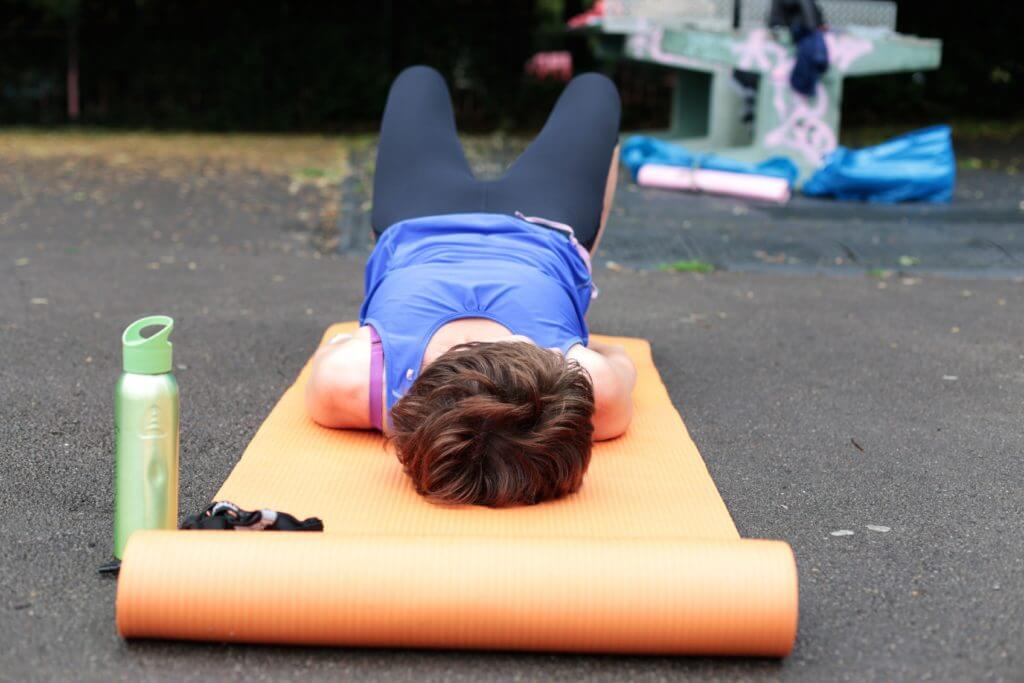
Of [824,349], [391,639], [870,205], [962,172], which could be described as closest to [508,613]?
[391,639]

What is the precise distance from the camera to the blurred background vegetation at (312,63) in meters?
16.3

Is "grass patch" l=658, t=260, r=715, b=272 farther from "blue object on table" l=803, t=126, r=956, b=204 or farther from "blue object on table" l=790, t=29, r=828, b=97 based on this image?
"blue object on table" l=790, t=29, r=828, b=97

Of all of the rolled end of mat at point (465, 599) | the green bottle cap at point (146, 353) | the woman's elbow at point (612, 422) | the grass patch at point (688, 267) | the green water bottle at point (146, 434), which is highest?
the green bottle cap at point (146, 353)

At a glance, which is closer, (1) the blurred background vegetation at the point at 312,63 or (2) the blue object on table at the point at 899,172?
(2) the blue object on table at the point at 899,172

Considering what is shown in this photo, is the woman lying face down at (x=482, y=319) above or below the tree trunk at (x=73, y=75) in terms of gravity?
above

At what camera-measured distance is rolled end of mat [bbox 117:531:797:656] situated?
2.35 m

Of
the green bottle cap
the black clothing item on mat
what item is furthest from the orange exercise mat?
the green bottle cap

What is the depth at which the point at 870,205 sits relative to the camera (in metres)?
9.17

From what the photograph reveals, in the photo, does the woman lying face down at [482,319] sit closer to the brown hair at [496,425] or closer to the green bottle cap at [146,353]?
the brown hair at [496,425]

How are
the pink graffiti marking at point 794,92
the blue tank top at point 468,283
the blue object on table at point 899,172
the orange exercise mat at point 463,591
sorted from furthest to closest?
the pink graffiti marking at point 794,92, the blue object on table at point 899,172, the blue tank top at point 468,283, the orange exercise mat at point 463,591

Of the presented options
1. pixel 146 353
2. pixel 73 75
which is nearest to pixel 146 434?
pixel 146 353

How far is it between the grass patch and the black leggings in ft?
8.23

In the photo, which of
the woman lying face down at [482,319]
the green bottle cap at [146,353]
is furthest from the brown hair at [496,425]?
the green bottle cap at [146,353]

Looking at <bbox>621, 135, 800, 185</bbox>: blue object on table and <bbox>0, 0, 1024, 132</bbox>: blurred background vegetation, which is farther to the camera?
<bbox>0, 0, 1024, 132</bbox>: blurred background vegetation
